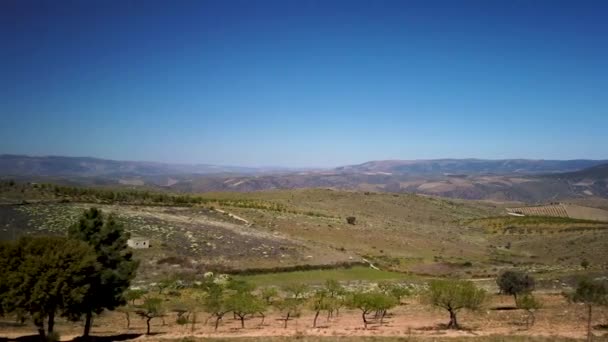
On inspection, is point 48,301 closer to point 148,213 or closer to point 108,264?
point 108,264

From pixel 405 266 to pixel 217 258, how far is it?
27.1 meters

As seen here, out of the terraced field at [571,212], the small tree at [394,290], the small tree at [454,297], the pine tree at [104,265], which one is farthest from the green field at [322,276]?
the terraced field at [571,212]

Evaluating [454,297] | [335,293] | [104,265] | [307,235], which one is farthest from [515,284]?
[307,235]

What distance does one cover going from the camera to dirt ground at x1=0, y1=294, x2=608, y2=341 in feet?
105

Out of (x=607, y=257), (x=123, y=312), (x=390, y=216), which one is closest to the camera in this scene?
(x=123, y=312)

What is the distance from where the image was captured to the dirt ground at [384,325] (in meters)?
31.9

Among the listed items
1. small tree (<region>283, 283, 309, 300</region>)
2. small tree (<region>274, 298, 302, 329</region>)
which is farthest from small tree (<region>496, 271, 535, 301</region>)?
small tree (<region>274, 298, 302, 329</region>)

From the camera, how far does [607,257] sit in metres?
75.2

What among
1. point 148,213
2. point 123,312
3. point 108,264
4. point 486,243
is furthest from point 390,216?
point 108,264

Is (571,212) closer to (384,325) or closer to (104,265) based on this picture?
(384,325)

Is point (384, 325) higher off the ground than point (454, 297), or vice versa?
point (454, 297)

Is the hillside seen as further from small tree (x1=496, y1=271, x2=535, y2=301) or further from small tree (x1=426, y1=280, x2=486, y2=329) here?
small tree (x1=426, y1=280, x2=486, y2=329)

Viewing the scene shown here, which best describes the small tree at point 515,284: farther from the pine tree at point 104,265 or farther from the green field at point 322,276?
the pine tree at point 104,265

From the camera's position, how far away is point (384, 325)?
3544 cm
